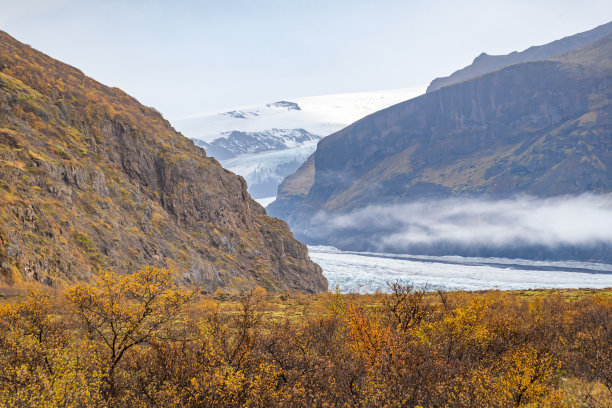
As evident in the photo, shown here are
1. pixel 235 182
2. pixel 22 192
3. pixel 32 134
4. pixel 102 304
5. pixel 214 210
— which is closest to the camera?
pixel 102 304

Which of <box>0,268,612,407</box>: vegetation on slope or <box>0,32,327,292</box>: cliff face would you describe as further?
<box>0,32,327,292</box>: cliff face

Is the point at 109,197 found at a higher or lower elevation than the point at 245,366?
higher

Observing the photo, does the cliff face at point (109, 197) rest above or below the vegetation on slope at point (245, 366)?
above

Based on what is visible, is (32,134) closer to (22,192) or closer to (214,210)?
(22,192)

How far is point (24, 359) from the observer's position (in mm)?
15578

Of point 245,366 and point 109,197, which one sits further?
point 109,197

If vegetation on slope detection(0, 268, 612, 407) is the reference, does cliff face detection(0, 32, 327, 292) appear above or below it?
above

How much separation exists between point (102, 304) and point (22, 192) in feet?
123

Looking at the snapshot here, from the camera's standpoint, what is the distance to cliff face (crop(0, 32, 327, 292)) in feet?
141

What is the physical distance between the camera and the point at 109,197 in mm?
59438

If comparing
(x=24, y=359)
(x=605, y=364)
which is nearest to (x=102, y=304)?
Result: (x=24, y=359)

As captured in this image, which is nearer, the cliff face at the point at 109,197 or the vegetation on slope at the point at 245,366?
the vegetation on slope at the point at 245,366

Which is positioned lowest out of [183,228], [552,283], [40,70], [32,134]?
[552,283]

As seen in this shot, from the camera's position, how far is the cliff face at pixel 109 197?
43.0 meters
